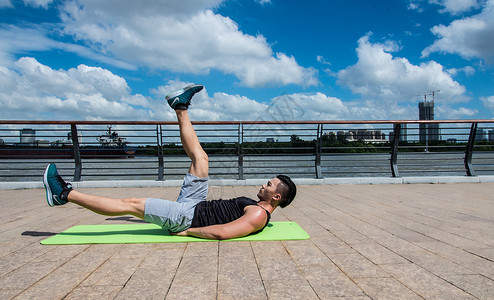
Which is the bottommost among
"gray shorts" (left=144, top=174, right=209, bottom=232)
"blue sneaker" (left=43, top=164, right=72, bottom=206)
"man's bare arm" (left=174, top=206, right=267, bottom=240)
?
"man's bare arm" (left=174, top=206, right=267, bottom=240)

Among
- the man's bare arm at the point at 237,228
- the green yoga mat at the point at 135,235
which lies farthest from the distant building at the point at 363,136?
the man's bare arm at the point at 237,228

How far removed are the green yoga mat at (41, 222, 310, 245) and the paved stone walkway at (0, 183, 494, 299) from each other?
4.2 inches

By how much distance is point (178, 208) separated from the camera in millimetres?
2773

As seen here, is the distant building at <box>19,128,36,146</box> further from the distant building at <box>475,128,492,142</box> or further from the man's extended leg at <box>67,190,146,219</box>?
the distant building at <box>475,128,492,142</box>

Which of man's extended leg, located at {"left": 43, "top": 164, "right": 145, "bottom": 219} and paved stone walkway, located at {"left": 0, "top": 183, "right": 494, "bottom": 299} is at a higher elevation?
man's extended leg, located at {"left": 43, "top": 164, "right": 145, "bottom": 219}

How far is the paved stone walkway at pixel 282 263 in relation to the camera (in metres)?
1.70

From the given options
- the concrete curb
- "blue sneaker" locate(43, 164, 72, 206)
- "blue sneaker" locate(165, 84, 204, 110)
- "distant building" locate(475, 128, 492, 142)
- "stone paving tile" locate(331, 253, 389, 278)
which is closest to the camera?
"stone paving tile" locate(331, 253, 389, 278)

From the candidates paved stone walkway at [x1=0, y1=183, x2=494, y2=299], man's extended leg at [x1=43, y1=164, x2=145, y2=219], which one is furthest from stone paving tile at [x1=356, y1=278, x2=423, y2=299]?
man's extended leg at [x1=43, y1=164, x2=145, y2=219]

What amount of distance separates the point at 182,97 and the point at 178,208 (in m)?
1.17

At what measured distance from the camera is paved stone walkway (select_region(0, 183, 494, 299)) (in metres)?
1.70

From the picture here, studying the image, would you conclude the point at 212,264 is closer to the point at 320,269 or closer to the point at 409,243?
the point at 320,269

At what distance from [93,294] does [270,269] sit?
1.04 metres

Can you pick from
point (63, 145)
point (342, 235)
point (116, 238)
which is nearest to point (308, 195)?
point (342, 235)

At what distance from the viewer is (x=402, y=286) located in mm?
1761
